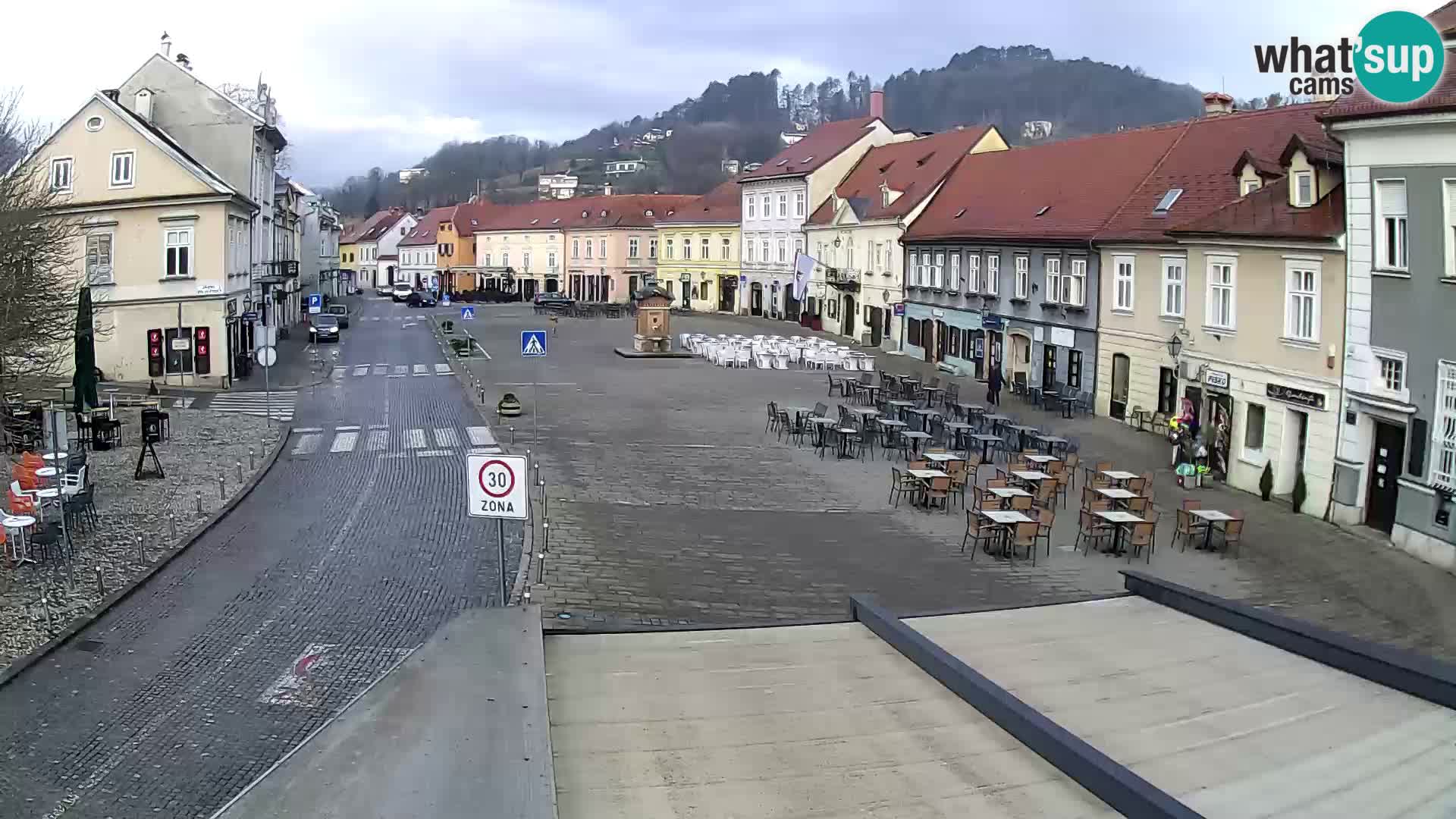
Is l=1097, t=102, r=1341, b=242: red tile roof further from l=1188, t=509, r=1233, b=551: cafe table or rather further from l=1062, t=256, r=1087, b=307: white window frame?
l=1188, t=509, r=1233, b=551: cafe table

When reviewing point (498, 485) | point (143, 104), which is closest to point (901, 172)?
point (143, 104)

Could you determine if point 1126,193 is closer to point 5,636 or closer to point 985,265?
point 985,265

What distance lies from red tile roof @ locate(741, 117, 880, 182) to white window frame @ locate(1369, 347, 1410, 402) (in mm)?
50303

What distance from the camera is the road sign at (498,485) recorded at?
12.0 meters

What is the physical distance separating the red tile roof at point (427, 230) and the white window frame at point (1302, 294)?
109m

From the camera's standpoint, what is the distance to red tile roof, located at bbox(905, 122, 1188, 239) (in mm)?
37688

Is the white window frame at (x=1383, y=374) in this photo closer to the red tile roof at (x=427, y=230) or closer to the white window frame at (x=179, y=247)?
the white window frame at (x=179, y=247)

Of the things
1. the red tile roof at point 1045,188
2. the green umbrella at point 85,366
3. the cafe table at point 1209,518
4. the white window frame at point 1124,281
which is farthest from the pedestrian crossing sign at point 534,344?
the red tile roof at point 1045,188

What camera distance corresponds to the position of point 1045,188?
4288 cm

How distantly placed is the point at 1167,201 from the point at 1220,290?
7.32m

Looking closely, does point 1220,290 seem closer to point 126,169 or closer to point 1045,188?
point 1045,188

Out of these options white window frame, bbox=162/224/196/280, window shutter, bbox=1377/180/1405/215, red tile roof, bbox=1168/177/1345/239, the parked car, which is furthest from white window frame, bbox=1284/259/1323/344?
the parked car

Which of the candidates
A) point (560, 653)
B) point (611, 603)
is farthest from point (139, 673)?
point (560, 653)

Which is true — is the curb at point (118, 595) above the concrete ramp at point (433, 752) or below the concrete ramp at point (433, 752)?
below
